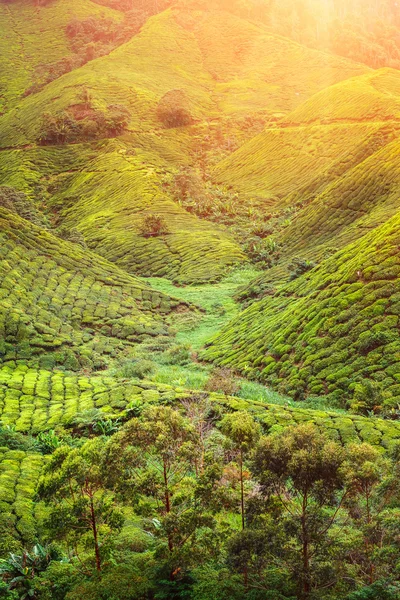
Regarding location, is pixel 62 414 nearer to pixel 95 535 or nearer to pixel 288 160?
pixel 95 535

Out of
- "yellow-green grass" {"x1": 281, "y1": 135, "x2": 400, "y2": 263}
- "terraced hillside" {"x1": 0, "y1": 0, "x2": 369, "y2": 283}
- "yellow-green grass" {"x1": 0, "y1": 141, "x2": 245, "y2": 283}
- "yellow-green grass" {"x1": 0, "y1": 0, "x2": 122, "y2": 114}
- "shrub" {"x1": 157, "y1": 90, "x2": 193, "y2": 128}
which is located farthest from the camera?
"yellow-green grass" {"x1": 0, "y1": 0, "x2": 122, "y2": 114}

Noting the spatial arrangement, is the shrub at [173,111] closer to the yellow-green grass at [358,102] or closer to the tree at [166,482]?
the yellow-green grass at [358,102]

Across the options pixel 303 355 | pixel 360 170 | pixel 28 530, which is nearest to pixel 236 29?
pixel 360 170

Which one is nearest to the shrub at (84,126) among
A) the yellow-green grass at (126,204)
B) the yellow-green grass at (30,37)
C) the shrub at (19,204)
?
the yellow-green grass at (126,204)

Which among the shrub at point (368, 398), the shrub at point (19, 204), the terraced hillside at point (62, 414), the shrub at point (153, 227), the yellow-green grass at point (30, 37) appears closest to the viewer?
the terraced hillside at point (62, 414)

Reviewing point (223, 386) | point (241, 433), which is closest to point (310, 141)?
point (223, 386)

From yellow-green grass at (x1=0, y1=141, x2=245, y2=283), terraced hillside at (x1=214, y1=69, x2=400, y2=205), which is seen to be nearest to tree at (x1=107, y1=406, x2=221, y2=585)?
yellow-green grass at (x1=0, y1=141, x2=245, y2=283)

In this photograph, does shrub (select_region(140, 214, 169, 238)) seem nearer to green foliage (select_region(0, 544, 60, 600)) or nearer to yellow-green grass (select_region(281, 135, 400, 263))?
yellow-green grass (select_region(281, 135, 400, 263))
